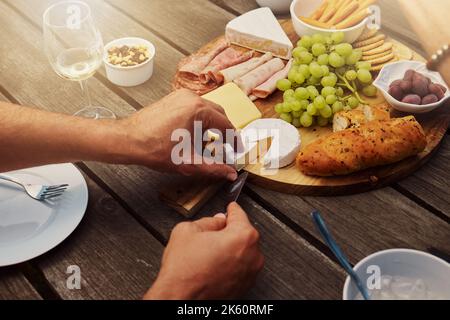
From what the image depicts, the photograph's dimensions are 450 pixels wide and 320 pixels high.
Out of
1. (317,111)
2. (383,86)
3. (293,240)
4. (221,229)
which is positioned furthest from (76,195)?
(383,86)

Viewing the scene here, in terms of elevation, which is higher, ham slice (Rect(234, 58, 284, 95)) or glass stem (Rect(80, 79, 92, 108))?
ham slice (Rect(234, 58, 284, 95))

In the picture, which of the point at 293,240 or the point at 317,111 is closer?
the point at 293,240

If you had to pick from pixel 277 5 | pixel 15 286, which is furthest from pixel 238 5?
pixel 15 286

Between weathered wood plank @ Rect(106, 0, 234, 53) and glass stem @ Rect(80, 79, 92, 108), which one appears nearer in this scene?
glass stem @ Rect(80, 79, 92, 108)

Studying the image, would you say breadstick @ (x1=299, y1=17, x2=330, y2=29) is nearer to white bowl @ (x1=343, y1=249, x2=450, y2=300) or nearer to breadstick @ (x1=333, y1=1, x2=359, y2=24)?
breadstick @ (x1=333, y1=1, x2=359, y2=24)

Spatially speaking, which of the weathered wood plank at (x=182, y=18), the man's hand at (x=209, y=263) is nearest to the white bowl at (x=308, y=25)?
the weathered wood plank at (x=182, y=18)

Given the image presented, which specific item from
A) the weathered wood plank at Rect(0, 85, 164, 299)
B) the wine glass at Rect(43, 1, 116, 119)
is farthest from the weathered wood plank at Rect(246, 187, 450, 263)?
the wine glass at Rect(43, 1, 116, 119)
